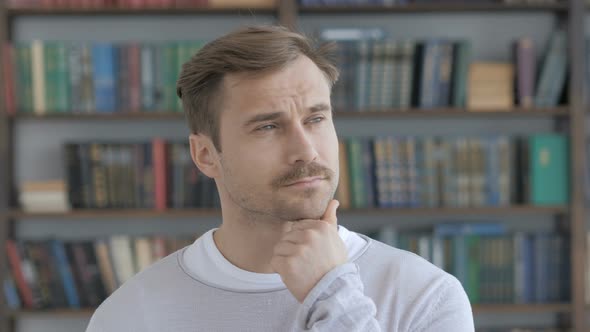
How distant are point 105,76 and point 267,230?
1886 mm

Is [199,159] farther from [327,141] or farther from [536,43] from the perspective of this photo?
[536,43]

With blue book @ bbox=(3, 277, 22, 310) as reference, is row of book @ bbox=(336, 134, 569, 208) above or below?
above

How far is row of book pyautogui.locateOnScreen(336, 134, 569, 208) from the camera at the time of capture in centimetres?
314

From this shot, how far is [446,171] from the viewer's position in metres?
3.16

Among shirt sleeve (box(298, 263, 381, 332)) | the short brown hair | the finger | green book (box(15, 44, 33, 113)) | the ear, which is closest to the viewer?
shirt sleeve (box(298, 263, 381, 332))

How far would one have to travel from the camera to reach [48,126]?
135 inches

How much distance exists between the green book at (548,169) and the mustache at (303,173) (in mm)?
2016

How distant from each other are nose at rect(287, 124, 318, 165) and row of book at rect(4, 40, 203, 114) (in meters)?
1.85

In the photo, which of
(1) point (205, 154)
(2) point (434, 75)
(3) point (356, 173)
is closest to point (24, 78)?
(3) point (356, 173)

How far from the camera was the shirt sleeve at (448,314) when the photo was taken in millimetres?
1320

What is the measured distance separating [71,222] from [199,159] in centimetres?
202

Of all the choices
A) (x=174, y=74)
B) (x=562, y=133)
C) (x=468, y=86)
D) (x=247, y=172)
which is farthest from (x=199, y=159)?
(x=562, y=133)

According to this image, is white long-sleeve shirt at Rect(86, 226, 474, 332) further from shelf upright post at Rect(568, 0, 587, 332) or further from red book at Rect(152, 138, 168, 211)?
shelf upright post at Rect(568, 0, 587, 332)

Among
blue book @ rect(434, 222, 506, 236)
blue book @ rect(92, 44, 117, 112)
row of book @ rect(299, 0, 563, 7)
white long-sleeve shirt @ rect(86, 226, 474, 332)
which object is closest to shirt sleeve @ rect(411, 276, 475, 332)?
white long-sleeve shirt @ rect(86, 226, 474, 332)
